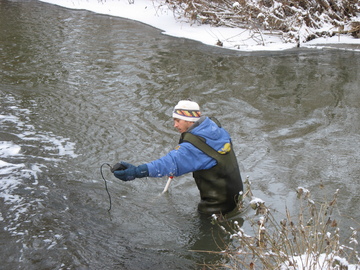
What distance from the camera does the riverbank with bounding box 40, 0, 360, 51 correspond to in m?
13.9

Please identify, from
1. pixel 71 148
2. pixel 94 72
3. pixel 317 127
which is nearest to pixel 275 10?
pixel 94 72

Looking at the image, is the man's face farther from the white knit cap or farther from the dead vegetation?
the dead vegetation

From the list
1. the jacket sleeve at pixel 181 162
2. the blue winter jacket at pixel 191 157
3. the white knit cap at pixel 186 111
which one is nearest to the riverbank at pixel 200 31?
the white knit cap at pixel 186 111

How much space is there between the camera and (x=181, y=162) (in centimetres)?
449

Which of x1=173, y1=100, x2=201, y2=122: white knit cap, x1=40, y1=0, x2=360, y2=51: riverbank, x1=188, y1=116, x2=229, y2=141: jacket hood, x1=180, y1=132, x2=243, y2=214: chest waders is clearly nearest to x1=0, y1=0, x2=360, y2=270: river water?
x1=180, y1=132, x2=243, y2=214: chest waders

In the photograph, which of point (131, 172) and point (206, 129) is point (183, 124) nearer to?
point (206, 129)

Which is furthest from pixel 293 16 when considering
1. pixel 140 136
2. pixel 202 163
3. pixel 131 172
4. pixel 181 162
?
pixel 131 172

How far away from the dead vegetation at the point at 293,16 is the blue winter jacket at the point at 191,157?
1001 centimetres

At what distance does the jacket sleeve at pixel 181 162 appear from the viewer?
4.44 meters

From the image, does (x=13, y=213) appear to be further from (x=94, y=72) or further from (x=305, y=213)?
(x=94, y=72)

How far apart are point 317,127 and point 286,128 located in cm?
53

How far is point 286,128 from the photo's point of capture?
7.86 metres

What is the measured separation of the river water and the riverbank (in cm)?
77

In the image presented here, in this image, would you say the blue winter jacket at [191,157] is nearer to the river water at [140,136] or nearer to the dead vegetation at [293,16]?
the river water at [140,136]
